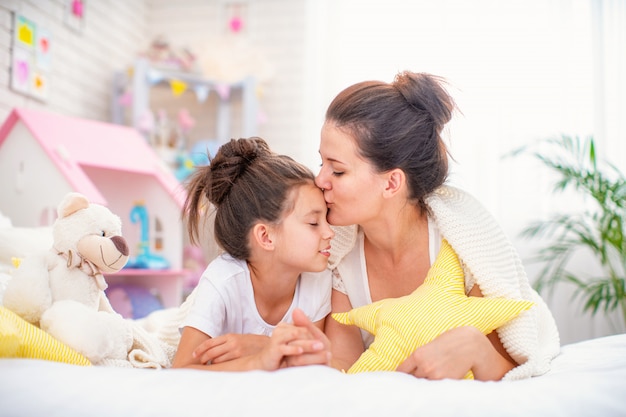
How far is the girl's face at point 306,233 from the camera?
1528 millimetres

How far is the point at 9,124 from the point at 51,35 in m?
0.93

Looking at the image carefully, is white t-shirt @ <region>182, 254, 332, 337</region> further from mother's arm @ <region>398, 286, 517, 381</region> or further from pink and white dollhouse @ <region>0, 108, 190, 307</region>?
pink and white dollhouse @ <region>0, 108, 190, 307</region>

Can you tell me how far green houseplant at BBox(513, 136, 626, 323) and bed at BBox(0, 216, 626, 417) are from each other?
218 centimetres

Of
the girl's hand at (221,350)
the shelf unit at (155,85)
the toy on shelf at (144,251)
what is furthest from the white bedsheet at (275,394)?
the shelf unit at (155,85)

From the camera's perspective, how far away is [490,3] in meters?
3.75

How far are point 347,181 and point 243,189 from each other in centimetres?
26

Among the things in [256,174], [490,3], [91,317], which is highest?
[490,3]

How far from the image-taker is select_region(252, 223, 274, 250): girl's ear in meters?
1.55

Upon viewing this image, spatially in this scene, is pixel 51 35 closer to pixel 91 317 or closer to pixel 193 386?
pixel 91 317

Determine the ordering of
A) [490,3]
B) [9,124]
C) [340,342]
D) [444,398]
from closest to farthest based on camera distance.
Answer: [444,398]
[340,342]
[9,124]
[490,3]

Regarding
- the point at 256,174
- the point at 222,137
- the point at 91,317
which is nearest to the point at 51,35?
the point at 222,137

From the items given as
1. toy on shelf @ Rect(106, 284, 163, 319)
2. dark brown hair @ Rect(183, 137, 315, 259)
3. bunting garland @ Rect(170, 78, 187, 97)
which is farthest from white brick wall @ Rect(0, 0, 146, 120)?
dark brown hair @ Rect(183, 137, 315, 259)

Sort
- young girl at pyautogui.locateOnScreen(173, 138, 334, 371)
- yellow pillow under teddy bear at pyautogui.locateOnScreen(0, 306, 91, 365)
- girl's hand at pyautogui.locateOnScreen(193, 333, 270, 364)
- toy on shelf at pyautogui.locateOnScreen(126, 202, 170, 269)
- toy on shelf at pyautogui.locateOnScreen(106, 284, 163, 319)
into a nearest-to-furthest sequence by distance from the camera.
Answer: yellow pillow under teddy bear at pyautogui.locateOnScreen(0, 306, 91, 365) < girl's hand at pyautogui.locateOnScreen(193, 333, 270, 364) < young girl at pyautogui.locateOnScreen(173, 138, 334, 371) < toy on shelf at pyautogui.locateOnScreen(106, 284, 163, 319) < toy on shelf at pyautogui.locateOnScreen(126, 202, 170, 269)

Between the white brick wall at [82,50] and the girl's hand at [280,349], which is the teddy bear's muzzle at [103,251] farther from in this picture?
the white brick wall at [82,50]
